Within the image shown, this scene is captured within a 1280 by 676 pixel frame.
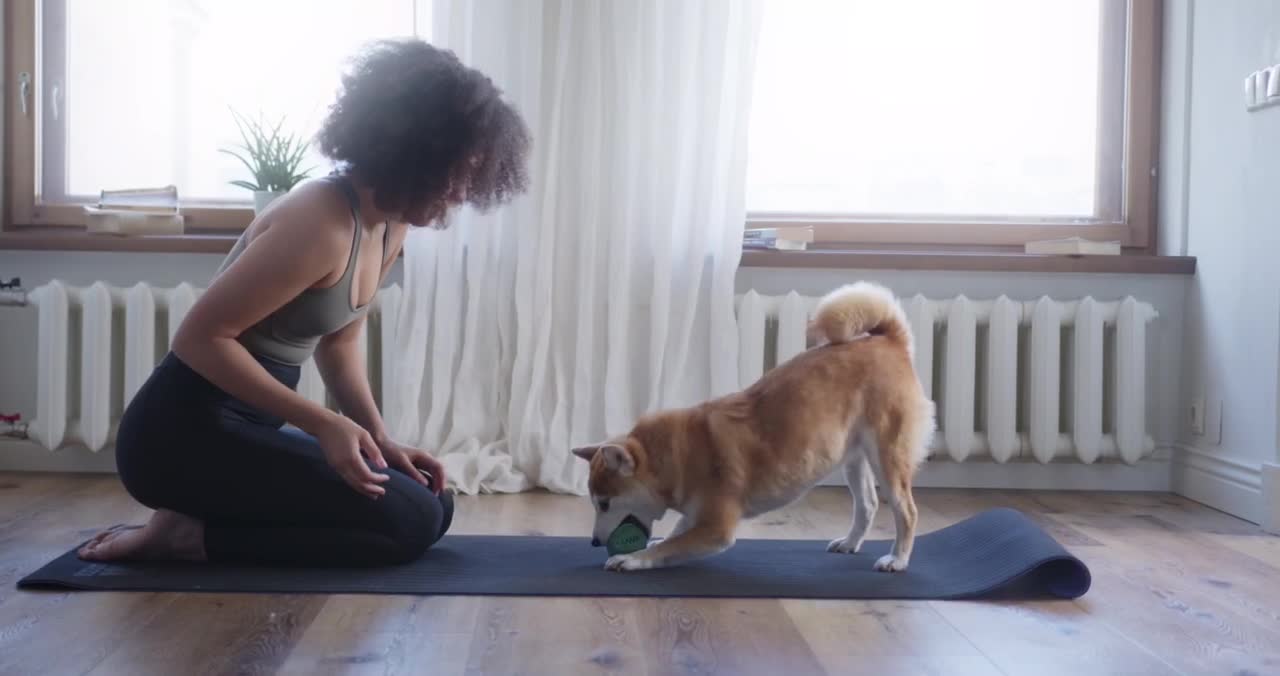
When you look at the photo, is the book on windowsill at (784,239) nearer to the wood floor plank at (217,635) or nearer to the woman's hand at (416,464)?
the woman's hand at (416,464)

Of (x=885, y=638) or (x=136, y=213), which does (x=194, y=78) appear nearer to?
(x=136, y=213)

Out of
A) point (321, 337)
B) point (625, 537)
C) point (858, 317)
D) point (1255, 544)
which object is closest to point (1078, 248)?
point (1255, 544)

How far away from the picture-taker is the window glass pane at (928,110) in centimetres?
350

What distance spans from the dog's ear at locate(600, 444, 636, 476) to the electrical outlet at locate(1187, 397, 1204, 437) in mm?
1886

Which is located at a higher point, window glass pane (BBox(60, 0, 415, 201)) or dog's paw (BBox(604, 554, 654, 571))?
window glass pane (BBox(60, 0, 415, 201))

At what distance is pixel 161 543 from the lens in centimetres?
212

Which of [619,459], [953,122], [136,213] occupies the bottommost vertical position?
[619,459]

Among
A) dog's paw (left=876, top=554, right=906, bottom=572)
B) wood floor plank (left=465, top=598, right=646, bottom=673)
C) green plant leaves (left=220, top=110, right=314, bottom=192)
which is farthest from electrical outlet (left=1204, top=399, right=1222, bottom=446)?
green plant leaves (left=220, top=110, right=314, bottom=192)

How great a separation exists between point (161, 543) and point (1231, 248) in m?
2.65

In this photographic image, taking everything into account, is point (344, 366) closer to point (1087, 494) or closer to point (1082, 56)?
point (1087, 494)

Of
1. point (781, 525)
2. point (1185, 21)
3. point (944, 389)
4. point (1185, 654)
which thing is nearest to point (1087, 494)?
point (944, 389)

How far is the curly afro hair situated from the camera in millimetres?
2008

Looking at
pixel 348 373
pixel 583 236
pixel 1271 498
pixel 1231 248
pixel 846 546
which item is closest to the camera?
pixel 348 373

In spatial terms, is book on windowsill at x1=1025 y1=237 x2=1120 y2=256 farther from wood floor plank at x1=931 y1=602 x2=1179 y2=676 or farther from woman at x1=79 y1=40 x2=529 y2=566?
woman at x1=79 y1=40 x2=529 y2=566
